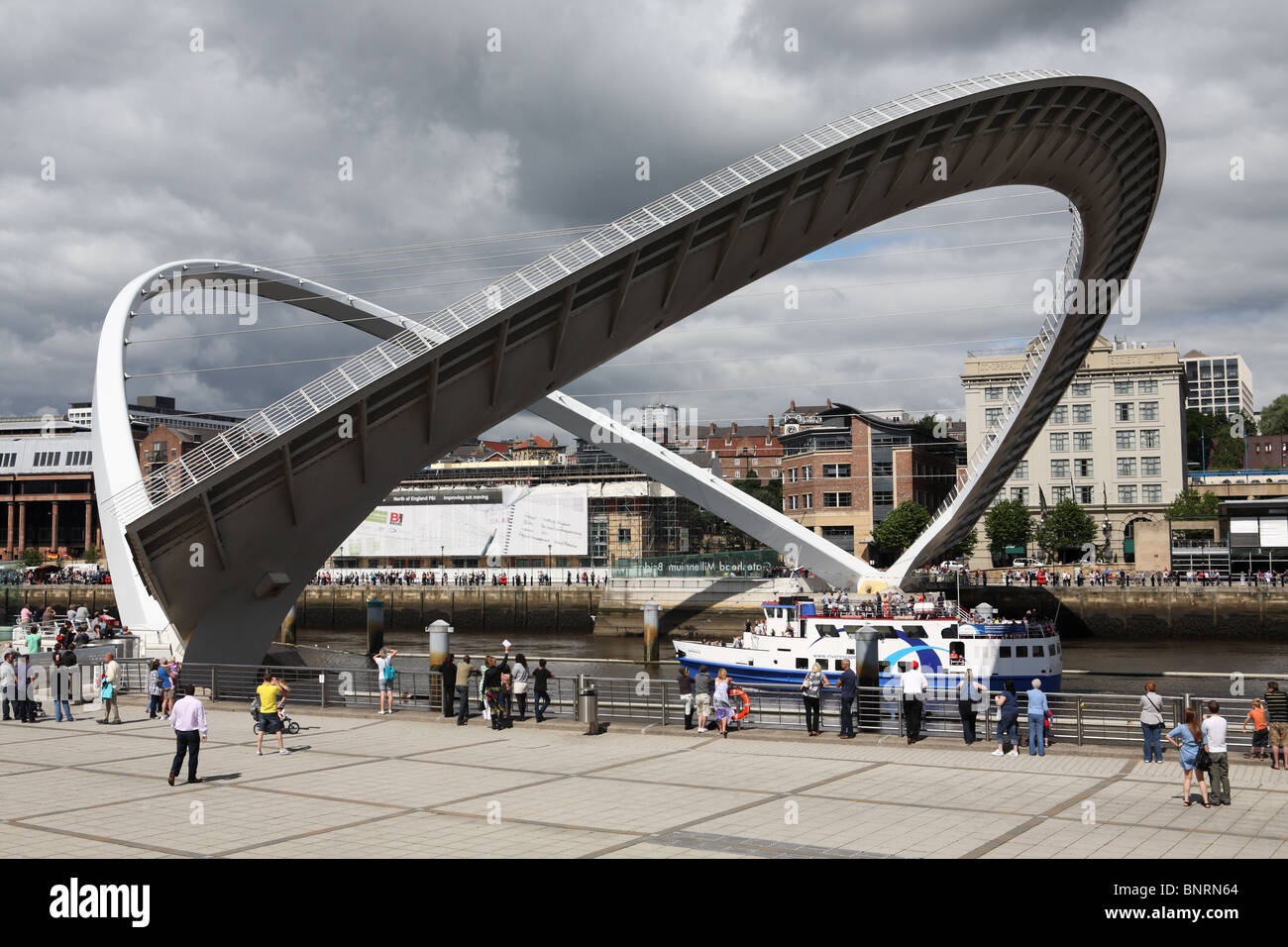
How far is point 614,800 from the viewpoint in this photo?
13555mm

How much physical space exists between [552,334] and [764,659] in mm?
14519

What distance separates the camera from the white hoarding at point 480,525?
84875 mm

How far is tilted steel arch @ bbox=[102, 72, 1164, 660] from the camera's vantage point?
84.4 ft

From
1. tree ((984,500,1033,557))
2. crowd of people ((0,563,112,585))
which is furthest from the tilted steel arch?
crowd of people ((0,563,112,585))

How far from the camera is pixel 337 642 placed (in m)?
66.2

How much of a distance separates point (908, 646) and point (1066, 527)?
54.2 meters

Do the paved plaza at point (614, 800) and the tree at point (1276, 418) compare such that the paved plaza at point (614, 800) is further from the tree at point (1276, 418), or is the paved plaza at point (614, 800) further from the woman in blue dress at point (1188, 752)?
the tree at point (1276, 418)

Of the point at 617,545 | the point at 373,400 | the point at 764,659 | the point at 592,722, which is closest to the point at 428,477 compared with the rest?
the point at 617,545

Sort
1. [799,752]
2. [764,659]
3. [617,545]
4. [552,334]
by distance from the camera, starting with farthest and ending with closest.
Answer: [617,545] → [764,659] → [552,334] → [799,752]

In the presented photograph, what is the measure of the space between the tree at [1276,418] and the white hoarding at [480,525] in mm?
117798

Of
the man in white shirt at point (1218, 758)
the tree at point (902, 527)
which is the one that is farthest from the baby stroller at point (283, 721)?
the tree at point (902, 527)

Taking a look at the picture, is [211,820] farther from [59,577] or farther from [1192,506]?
[59,577]

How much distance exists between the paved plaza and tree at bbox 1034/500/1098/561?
2766 inches
